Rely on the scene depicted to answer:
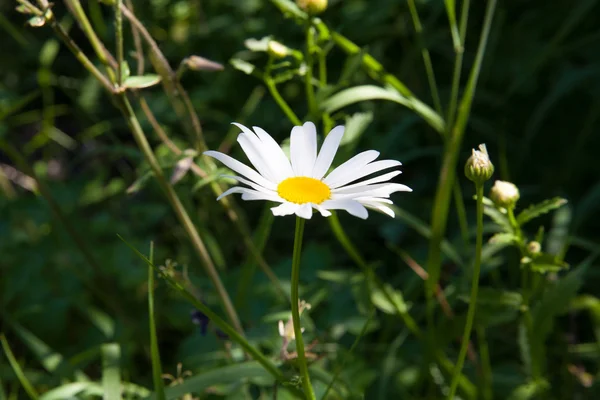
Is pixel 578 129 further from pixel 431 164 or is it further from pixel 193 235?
pixel 193 235

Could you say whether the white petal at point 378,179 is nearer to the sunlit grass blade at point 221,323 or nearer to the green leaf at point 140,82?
the sunlit grass blade at point 221,323

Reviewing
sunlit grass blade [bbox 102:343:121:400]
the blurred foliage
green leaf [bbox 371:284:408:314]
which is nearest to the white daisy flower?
the blurred foliage

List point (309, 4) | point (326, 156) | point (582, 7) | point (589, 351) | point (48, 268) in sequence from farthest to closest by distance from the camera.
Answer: point (48, 268)
point (582, 7)
point (589, 351)
point (309, 4)
point (326, 156)

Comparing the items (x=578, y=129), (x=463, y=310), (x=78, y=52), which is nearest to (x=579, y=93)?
(x=578, y=129)

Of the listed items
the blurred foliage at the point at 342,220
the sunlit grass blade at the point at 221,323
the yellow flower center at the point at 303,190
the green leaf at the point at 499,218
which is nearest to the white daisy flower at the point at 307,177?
the yellow flower center at the point at 303,190

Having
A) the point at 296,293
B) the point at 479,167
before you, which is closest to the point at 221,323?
the point at 296,293

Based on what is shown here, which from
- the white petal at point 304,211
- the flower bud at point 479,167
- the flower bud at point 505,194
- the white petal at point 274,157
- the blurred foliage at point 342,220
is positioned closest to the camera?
the white petal at point 304,211
